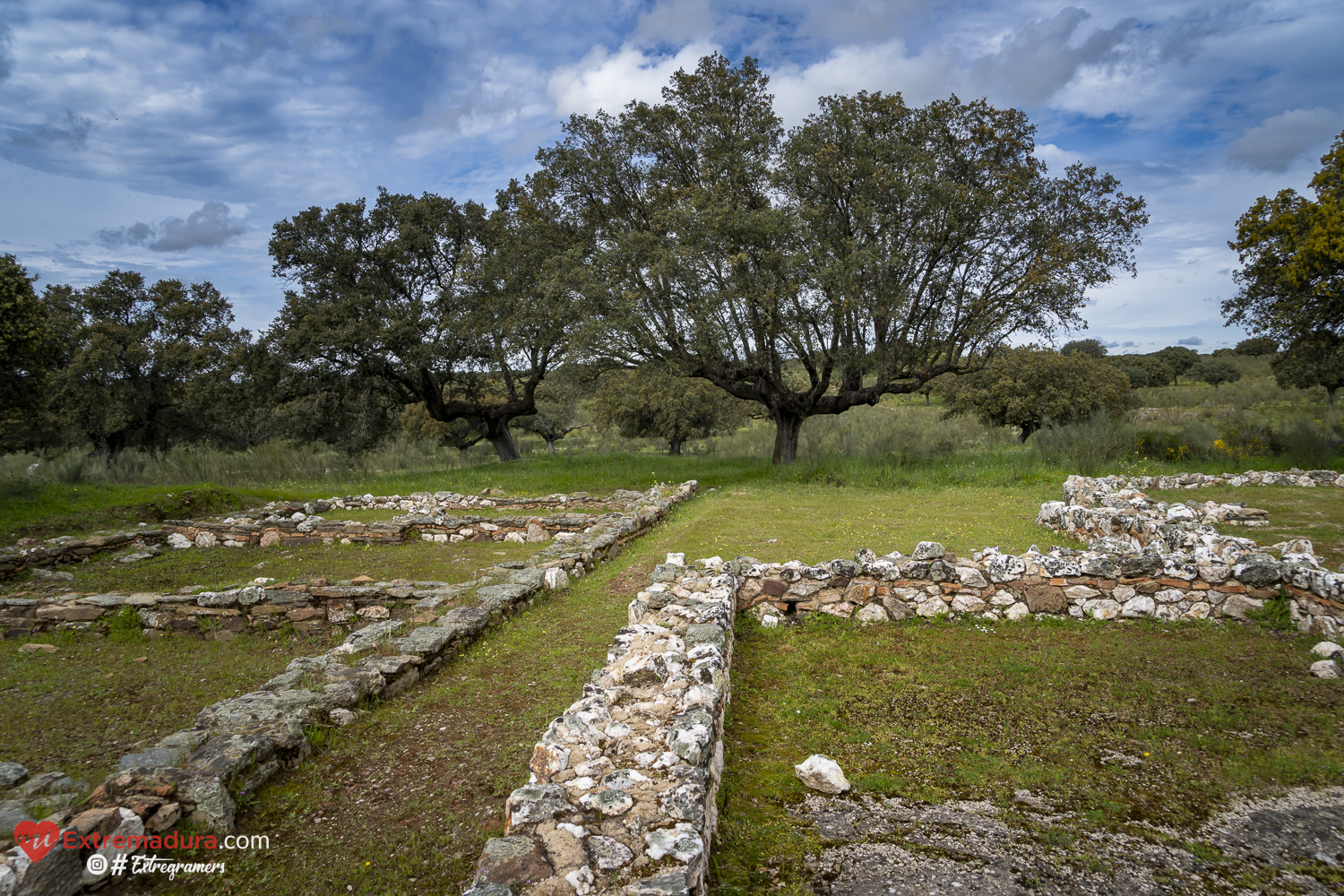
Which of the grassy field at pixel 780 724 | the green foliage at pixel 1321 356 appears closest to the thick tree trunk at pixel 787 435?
the grassy field at pixel 780 724

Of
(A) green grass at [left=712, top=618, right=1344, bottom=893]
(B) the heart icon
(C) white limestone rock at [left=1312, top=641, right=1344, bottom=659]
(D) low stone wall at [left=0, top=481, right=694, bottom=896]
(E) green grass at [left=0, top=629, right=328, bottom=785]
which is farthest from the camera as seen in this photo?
(C) white limestone rock at [left=1312, top=641, right=1344, bottom=659]

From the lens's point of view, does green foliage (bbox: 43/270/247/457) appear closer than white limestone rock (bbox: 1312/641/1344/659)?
No

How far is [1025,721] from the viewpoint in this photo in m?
4.32

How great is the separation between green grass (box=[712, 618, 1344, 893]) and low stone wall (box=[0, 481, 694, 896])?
260 centimetres

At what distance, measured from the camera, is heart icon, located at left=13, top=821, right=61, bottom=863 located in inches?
107

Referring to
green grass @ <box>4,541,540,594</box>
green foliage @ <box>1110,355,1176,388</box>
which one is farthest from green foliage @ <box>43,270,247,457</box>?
green foliage @ <box>1110,355,1176,388</box>

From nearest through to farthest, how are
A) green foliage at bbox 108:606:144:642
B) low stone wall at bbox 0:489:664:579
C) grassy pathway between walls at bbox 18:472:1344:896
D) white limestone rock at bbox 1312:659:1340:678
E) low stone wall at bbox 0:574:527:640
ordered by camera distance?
grassy pathway between walls at bbox 18:472:1344:896 < white limestone rock at bbox 1312:659:1340:678 < green foliage at bbox 108:606:144:642 < low stone wall at bbox 0:574:527:640 < low stone wall at bbox 0:489:664:579

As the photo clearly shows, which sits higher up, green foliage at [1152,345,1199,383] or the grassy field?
green foliage at [1152,345,1199,383]

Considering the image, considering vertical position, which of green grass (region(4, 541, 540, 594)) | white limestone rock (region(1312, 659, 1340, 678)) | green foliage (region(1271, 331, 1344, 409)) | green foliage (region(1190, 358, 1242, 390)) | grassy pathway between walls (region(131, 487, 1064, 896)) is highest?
green foliage (region(1190, 358, 1242, 390))

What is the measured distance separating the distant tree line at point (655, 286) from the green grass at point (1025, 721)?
10.2 meters

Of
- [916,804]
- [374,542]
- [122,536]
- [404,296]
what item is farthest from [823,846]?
[404,296]

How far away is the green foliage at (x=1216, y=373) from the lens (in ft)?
148

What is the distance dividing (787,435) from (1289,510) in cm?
1087

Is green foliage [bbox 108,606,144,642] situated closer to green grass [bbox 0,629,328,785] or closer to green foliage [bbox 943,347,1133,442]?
green grass [bbox 0,629,328,785]
